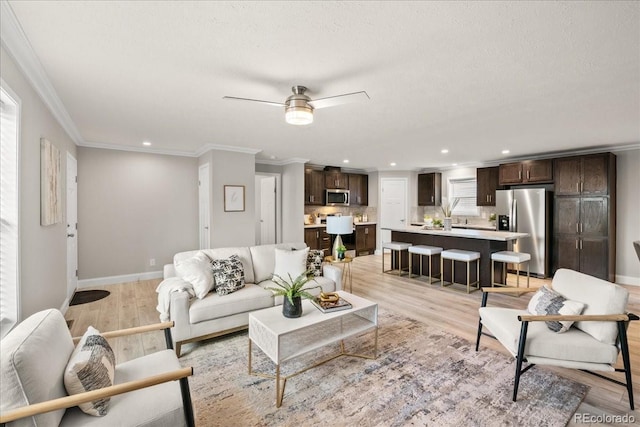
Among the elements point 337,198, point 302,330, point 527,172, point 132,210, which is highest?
point 527,172

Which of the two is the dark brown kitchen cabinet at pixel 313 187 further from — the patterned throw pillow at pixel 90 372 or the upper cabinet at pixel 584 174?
the patterned throw pillow at pixel 90 372

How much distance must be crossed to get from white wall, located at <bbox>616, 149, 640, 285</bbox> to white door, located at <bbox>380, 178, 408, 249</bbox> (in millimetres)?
4159

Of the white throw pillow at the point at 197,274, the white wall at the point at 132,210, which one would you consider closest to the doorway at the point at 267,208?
the white wall at the point at 132,210

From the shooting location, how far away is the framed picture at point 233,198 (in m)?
5.14

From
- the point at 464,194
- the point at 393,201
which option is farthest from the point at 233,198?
the point at 464,194

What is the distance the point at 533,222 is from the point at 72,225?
776 centimetres

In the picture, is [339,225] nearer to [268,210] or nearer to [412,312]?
[412,312]

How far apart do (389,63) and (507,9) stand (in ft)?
2.52

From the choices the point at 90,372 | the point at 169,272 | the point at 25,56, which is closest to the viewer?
the point at 90,372

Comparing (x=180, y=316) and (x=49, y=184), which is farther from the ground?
(x=49, y=184)

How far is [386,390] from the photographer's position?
221 cm

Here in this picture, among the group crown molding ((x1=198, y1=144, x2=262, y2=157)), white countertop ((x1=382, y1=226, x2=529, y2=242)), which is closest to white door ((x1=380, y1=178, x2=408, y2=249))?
white countertop ((x1=382, y1=226, x2=529, y2=242))

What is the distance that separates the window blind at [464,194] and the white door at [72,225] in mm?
7778

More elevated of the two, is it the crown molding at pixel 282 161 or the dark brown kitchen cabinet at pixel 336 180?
the crown molding at pixel 282 161
